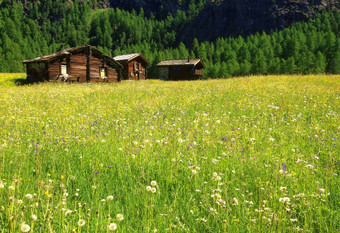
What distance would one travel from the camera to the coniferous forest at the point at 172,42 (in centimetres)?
7000

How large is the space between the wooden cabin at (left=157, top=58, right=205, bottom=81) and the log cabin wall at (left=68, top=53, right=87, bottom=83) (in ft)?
96.0

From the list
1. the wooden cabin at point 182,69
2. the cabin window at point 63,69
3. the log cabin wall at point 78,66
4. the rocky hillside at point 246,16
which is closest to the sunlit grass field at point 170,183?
the cabin window at point 63,69

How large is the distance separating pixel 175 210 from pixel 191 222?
0.23 m

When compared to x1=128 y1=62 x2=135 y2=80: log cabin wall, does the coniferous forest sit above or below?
above

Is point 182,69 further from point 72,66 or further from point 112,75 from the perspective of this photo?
point 72,66

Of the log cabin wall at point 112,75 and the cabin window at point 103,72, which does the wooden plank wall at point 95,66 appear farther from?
the log cabin wall at point 112,75

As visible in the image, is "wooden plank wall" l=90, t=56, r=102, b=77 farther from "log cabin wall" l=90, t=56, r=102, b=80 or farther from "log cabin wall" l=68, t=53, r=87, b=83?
"log cabin wall" l=68, t=53, r=87, b=83

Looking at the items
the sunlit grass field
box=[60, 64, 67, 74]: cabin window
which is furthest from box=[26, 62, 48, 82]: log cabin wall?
the sunlit grass field

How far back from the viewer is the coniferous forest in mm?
70000

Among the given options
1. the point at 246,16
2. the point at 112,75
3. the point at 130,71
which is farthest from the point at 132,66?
the point at 246,16

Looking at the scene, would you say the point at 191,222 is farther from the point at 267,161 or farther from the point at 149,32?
the point at 149,32

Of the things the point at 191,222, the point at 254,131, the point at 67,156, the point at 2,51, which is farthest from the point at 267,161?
the point at 2,51

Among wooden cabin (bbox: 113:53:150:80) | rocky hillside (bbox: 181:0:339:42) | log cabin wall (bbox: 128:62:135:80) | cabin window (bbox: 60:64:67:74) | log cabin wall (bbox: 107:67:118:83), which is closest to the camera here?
cabin window (bbox: 60:64:67:74)

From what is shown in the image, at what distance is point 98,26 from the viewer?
513 ft
